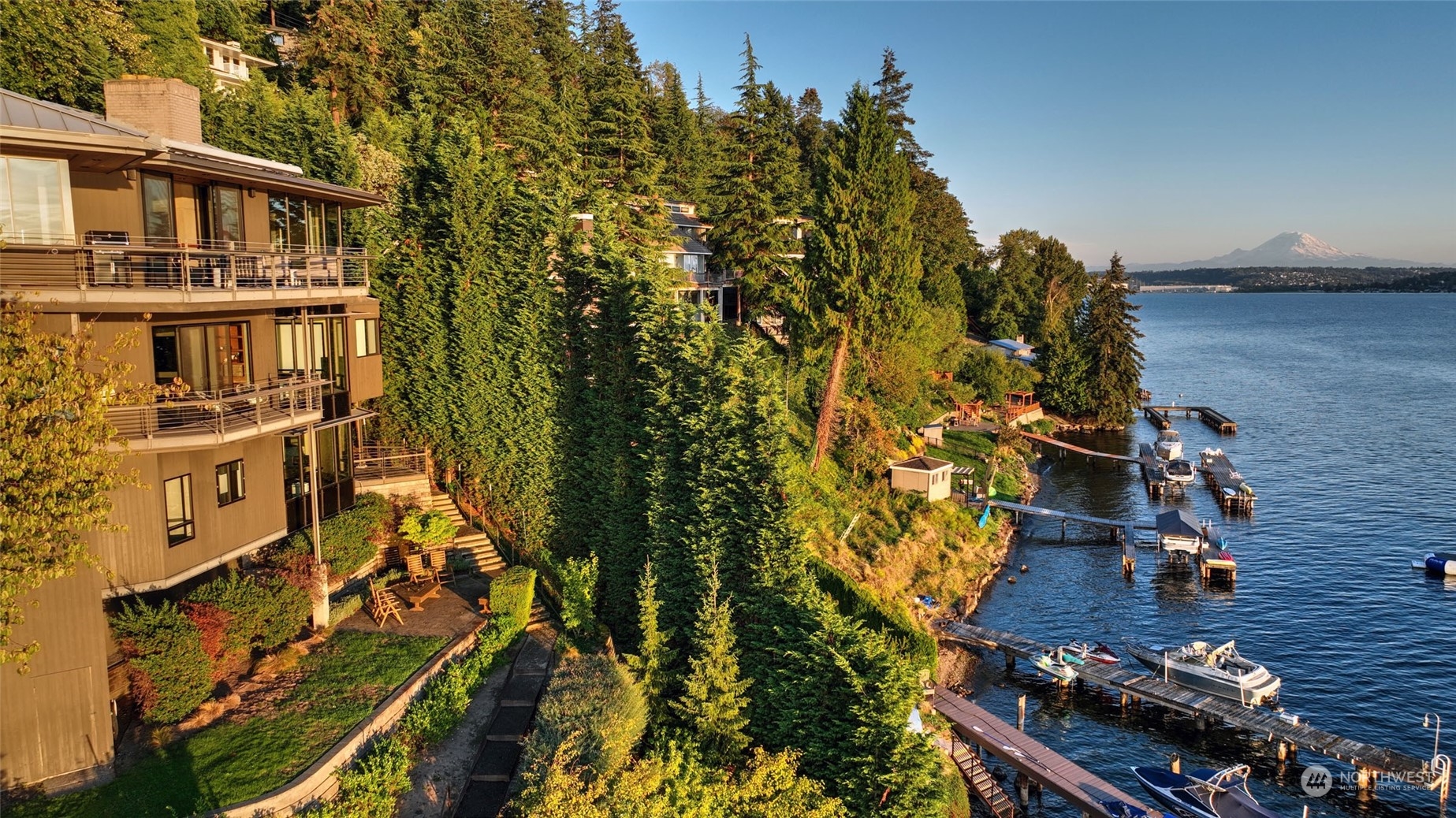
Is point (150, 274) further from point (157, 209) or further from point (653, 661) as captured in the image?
point (653, 661)

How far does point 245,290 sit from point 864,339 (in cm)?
3161

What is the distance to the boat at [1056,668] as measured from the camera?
3441 cm

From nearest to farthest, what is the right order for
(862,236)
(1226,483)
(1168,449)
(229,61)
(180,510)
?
(180,510) → (862,236) → (1226,483) → (1168,449) → (229,61)

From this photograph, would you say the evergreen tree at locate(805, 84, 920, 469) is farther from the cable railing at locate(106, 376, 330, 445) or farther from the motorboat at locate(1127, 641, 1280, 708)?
the cable railing at locate(106, 376, 330, 445)

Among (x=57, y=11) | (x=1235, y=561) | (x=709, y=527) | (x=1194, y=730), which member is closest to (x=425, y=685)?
(x=709, y=527)

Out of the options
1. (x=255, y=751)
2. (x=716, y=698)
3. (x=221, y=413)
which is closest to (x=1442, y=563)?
(x=716, y=698)

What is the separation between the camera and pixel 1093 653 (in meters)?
35.6

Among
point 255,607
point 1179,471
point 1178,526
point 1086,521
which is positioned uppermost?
point 255,607

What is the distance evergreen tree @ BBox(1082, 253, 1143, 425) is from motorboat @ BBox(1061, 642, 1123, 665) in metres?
54.0

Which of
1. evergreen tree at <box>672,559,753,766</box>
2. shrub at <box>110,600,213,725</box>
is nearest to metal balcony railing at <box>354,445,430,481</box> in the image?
shrub at <box>110,600,213,725</box>

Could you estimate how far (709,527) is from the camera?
914 inches

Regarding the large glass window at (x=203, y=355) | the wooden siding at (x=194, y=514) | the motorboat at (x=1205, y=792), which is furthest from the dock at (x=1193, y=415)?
the large glass window at (x=203, y=355)

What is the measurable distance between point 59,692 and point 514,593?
10649mm

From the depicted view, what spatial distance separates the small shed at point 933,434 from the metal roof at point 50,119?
51.3 meters
